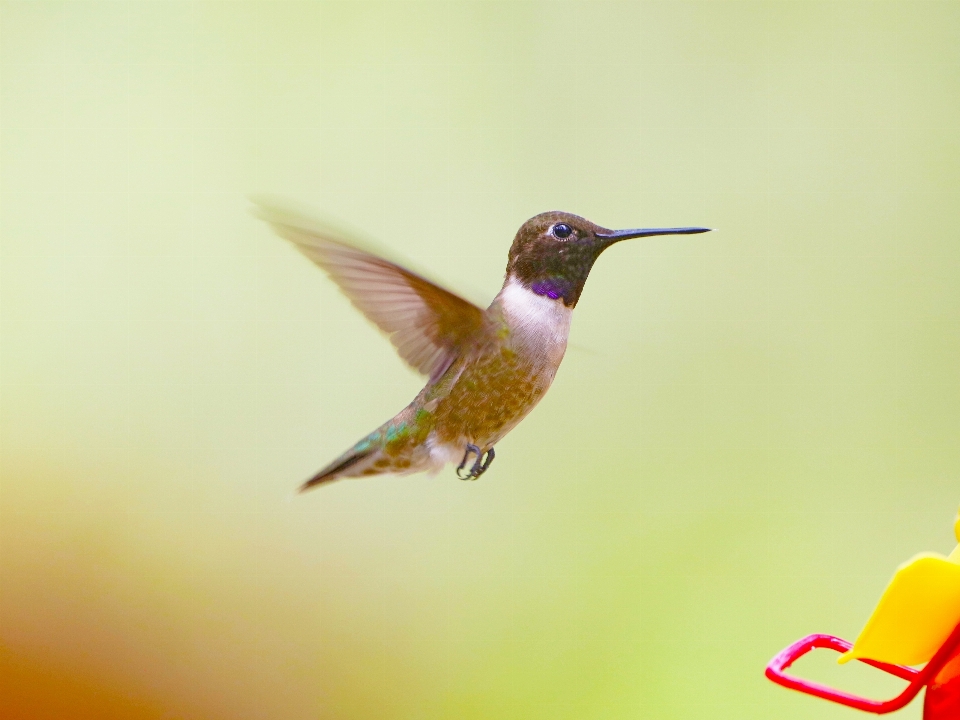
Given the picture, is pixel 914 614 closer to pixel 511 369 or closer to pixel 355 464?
pixel 511 369

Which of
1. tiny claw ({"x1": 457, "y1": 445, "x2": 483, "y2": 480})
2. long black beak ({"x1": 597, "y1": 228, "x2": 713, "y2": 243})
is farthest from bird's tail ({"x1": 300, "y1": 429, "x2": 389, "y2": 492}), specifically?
long black beak ({"x1": 597, "y1": 228, "x2": 713, "y2": 243})

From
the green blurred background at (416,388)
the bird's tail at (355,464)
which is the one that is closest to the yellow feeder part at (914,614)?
the bird's tail at (355,464)

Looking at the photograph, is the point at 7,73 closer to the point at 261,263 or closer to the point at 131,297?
the point at 131,297

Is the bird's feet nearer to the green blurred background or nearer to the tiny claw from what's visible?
the tiny claw

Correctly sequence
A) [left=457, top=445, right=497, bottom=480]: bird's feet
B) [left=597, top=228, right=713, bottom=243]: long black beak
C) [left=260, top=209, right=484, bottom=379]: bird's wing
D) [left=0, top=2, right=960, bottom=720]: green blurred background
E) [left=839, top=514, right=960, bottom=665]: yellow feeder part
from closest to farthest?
[left=839, top=514, right=960, bottom=665]: yellow feeder part → [left=597, top=228, right=713, bottom=243]: long black beak → [left=260, top=209, right=484, bottom=379]: bird's wing → [left=457, top=445, right=497, bottom=480]: bird's feet → [left=0, top=2, right=960, bottom=720]: green blurred background

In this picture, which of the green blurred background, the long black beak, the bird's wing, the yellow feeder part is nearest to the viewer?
the yellow feeder part

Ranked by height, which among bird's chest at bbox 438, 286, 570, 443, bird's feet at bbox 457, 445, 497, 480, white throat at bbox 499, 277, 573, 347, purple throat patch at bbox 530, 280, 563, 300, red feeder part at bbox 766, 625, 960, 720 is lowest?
red feeder part at bbox 766, 625, 960, 720

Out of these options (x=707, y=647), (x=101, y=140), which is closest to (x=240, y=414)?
(x=101, y=140)

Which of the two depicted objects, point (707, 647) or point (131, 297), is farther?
point (131, 297)
